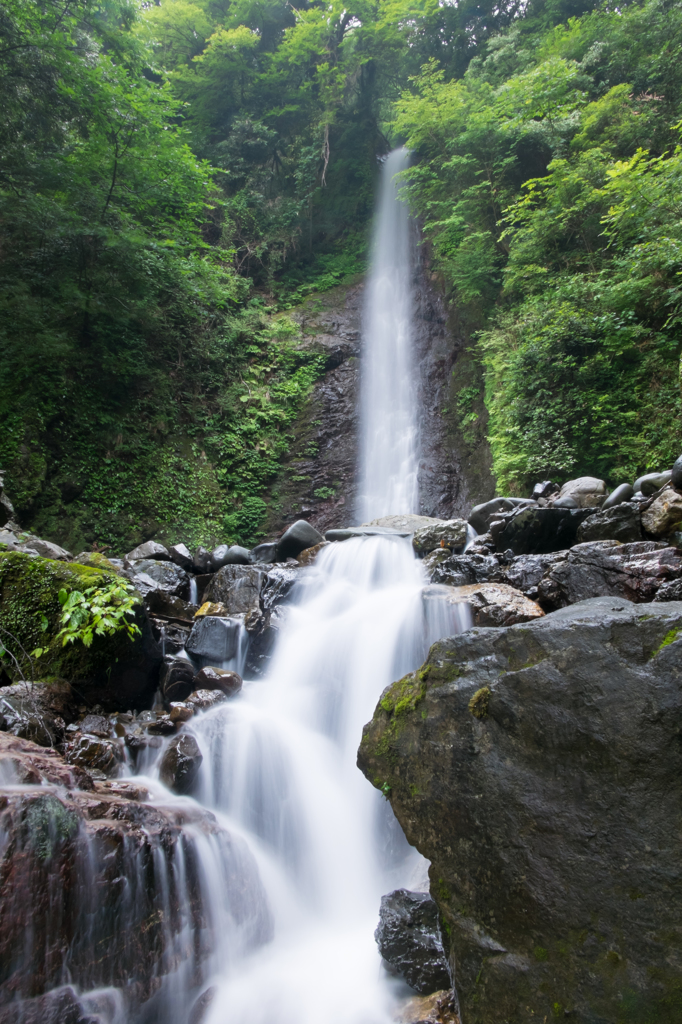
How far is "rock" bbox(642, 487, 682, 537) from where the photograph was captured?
17.5 ft

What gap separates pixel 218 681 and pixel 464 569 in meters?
3.43

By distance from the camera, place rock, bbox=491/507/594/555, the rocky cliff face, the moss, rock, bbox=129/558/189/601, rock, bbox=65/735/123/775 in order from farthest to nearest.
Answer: the rocky cliff face < rock, bbox=129/558/189/601 < rock, bbox=491/507/594/555 < rock, bbox=65/735/123/775 < the moss

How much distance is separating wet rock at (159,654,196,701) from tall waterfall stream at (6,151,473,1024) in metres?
0.47

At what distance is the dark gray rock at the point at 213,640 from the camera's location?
6355 mm

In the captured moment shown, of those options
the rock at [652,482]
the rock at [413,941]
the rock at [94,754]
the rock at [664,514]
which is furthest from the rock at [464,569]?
the rock at [94,754]

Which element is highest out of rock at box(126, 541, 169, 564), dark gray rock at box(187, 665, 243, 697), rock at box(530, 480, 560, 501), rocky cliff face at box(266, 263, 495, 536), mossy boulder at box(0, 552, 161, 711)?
rocky cliff face at box(266, 263, 495, 536)

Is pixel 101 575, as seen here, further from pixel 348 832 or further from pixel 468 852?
pixel 468 852

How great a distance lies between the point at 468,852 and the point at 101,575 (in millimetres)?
4153

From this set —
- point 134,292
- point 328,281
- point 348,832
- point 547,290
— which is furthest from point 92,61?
point 348,832

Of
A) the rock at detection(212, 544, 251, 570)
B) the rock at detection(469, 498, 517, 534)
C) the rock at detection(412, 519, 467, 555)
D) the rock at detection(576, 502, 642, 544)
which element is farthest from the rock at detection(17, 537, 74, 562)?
the rock at detection(576, 502, 642, 544)

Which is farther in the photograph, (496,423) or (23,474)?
(496,423)

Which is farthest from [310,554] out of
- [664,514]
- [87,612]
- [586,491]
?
[664,514]

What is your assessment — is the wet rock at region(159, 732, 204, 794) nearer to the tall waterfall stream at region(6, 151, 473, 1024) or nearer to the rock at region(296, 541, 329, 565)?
the tall waterfall stream at region(6, 151, 473, 1024)

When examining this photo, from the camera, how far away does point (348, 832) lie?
14.1 feet
